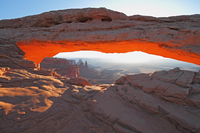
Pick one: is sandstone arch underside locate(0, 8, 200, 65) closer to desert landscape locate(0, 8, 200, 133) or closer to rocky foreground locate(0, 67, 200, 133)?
desert landscape locate(0, 8, 200, 133)

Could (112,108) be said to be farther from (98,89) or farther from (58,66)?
(58,66)

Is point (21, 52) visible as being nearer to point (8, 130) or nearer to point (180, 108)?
point (8, 130)

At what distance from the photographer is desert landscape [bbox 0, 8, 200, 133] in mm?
2793

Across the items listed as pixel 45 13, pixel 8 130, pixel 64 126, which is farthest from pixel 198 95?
pixel 45 13

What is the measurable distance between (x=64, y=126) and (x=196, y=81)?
17.5 feet

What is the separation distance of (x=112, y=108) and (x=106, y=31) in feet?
14.9

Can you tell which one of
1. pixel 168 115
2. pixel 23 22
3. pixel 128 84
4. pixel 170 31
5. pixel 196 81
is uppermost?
pixel 23 22

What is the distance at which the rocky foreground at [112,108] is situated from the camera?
2689 millimetres

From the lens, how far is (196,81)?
342 centimetres

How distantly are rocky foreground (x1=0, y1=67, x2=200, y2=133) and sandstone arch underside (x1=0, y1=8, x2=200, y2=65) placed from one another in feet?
7.82

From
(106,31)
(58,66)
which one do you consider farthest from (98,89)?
(58,66)

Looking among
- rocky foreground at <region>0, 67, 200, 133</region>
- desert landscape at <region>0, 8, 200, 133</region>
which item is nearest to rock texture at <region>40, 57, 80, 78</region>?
desert landscape at <region>0, 8, 200, 133</region>

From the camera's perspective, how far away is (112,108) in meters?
3.40

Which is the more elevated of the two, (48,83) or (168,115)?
(48,83)
